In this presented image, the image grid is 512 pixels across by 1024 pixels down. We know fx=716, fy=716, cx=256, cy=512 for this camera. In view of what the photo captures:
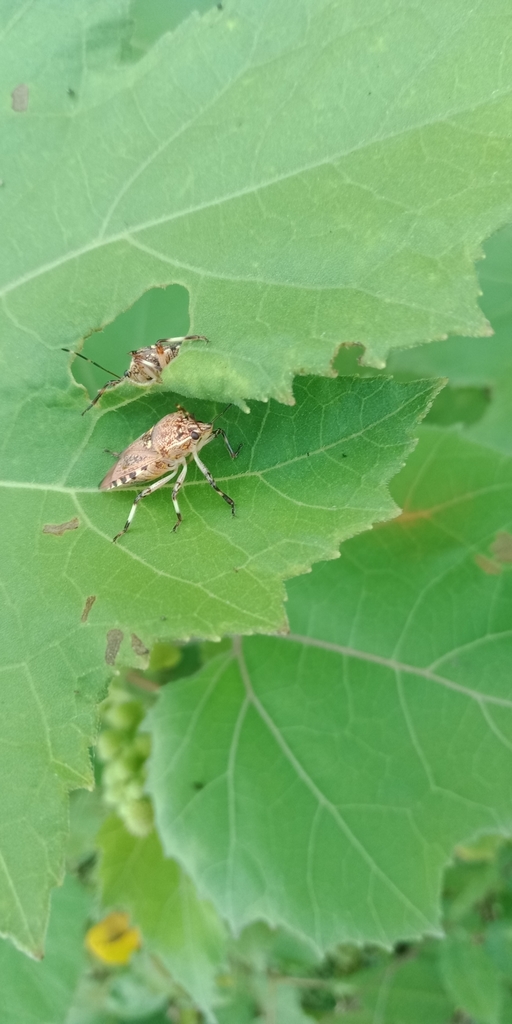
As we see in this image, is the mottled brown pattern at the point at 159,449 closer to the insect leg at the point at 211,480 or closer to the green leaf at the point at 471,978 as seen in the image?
the insect leg at the point at 211,480

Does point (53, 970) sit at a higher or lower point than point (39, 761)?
lower

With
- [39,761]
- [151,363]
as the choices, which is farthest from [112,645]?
[151,363]

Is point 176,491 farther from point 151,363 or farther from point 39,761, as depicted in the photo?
point 39,761

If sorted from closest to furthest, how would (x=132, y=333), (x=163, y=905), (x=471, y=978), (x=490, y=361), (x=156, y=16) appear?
(x=156, y=16), (x=132, y=333), (x=490, y=361), (x=163, y=905), (x=471, y=978)

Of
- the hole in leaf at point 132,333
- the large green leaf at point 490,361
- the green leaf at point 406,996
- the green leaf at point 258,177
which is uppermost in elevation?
the green leaf at point 258,177

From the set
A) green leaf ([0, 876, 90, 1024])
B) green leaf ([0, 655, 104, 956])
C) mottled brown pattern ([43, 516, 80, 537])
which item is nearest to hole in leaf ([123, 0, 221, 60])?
mottled brown pattern ([43, 516, 80, 537])

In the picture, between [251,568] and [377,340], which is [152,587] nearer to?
[251,568]

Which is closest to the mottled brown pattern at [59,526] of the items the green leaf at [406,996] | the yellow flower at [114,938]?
the yellow flower at [114,938]

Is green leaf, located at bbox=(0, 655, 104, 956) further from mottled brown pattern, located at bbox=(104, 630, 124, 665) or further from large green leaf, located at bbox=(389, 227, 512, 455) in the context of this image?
large green leaf, located at bbox=(389, 227, 512, 455)
